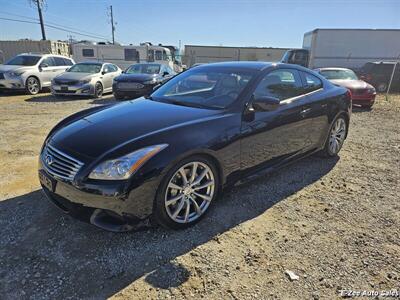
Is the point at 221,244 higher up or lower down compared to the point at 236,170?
lower down

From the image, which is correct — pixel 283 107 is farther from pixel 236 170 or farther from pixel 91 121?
pixel 91 121

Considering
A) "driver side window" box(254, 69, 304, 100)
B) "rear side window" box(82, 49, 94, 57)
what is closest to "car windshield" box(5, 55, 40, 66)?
"driver side window" box(254, 69, 304, 100)

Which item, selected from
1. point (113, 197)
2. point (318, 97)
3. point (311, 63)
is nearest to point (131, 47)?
point (311, 63)

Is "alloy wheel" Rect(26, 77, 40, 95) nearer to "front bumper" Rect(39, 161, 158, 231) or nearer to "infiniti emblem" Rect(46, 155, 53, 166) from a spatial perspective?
"infiniti emblem" Rect(46, 155, 53, 166)

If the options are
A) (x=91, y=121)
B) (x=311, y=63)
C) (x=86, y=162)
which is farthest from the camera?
(x=311, y=63)

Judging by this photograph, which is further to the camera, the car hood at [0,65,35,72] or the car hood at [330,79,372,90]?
the car hood at [0,65,35,72]

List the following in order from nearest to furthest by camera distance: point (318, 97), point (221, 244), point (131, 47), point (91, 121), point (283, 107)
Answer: point (221, 244)
point (91, 121)
point (283, 107)
point (318, 97)
point (131, 47)

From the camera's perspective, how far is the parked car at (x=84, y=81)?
10.9 m

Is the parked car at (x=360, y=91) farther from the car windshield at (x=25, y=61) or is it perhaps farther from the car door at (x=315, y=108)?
the car windshield at (x=25, y=61)

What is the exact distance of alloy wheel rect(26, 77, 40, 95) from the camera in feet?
38.5

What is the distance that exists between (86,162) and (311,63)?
17.8m

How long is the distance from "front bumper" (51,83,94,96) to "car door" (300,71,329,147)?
8.77 metres

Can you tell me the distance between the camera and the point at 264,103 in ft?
10.4

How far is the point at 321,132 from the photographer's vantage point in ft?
14.5
